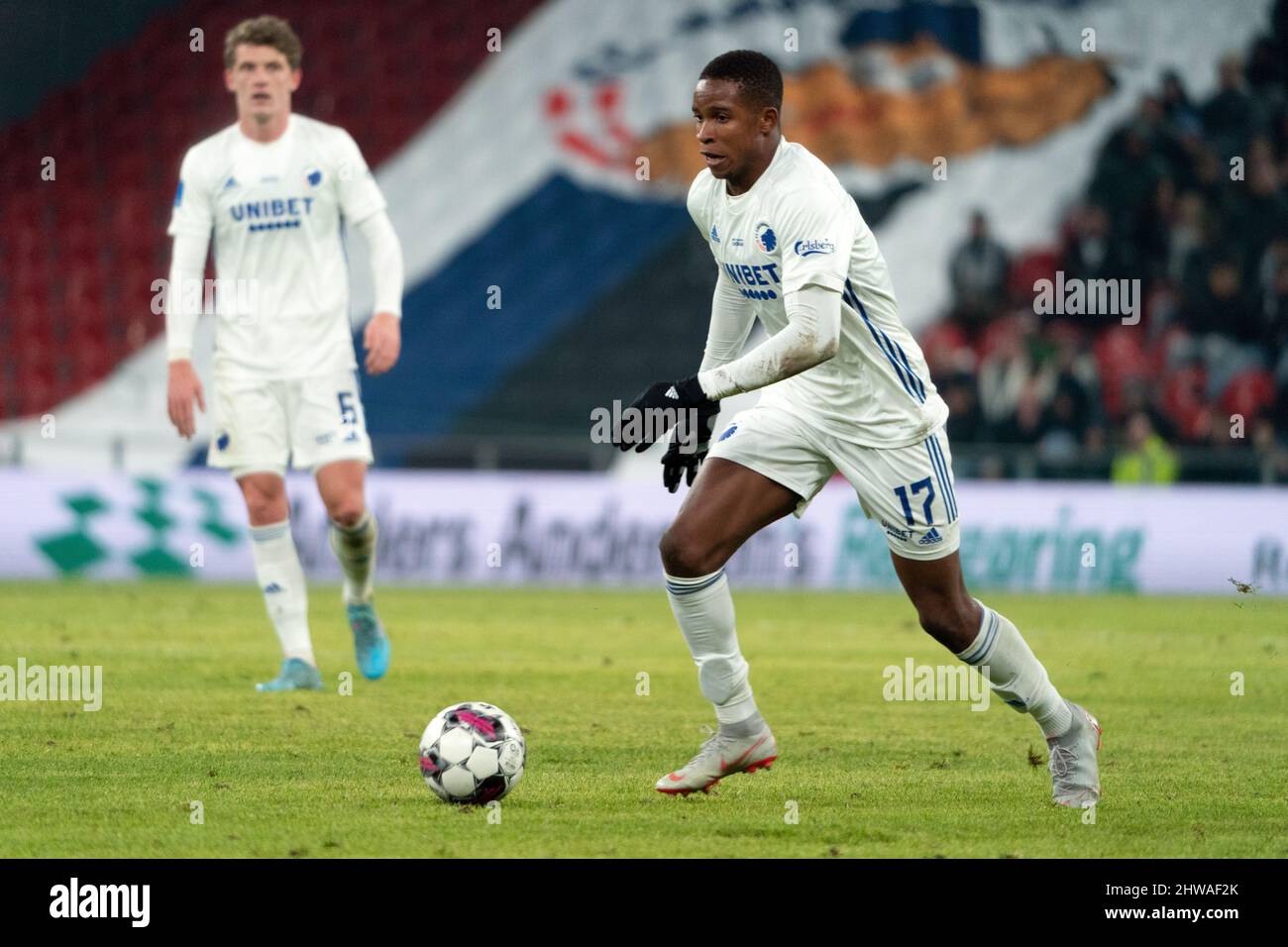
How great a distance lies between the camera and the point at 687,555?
21.3 ft

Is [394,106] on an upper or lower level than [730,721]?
upper

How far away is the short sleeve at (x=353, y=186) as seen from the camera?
31.5 ft

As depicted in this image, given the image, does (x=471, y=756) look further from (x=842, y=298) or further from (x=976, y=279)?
(x=976, y=279)

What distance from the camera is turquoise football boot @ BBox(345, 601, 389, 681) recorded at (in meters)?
9.89

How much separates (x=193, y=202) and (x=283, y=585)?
6.26 feet

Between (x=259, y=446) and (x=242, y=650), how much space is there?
251cm

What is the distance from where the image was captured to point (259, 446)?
945 cm

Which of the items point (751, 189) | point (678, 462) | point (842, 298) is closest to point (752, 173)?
point (751, 189)

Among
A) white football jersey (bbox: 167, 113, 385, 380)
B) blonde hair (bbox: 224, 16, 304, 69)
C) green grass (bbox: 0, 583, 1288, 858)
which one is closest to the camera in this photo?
green grass (bbox: 0, 583, 1288, 858)

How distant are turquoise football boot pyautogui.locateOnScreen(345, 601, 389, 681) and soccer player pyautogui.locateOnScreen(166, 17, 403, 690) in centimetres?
27

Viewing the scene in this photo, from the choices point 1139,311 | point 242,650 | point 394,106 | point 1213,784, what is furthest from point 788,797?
point 394,106

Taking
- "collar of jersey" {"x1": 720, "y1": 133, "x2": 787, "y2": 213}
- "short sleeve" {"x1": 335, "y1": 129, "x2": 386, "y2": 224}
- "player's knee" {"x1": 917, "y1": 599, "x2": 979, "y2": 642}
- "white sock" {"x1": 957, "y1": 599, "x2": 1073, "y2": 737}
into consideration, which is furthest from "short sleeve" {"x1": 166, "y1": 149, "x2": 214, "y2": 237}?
"white sock" {"x1": 957, "y1": 599, "x2": 1073, "y2": 737}

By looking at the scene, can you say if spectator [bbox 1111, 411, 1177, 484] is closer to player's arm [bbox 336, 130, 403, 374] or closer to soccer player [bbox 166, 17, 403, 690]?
player's arm [bbox 336, 130, 403, 374]

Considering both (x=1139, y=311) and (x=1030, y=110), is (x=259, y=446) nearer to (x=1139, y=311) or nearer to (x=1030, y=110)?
(x=1139, y=311)
